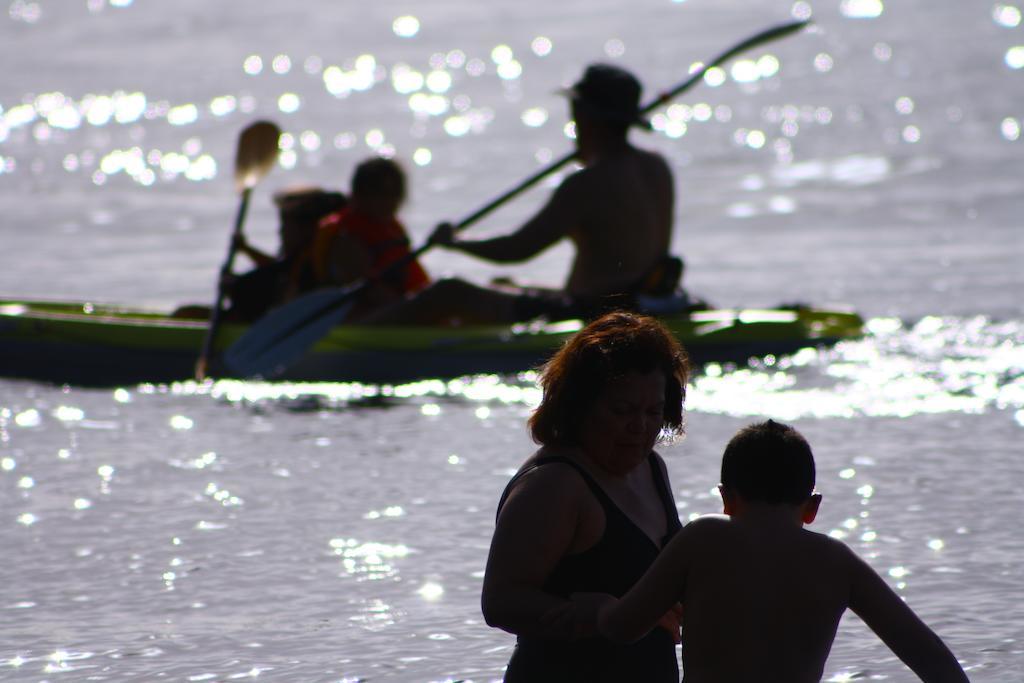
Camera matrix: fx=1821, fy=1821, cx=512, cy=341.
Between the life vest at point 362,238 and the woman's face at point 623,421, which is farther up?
the life vest at point 362,238

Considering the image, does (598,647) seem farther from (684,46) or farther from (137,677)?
(684,46)

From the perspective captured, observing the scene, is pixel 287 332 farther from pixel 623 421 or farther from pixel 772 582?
pixel 772 582

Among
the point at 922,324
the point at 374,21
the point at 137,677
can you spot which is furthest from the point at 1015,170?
the point at 374,21

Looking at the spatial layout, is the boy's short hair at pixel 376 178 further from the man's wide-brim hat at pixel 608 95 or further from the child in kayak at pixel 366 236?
the man's wide-brim hat at pixel 608 95

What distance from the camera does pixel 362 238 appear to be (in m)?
8.56

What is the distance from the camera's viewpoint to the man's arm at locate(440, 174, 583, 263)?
7.88m

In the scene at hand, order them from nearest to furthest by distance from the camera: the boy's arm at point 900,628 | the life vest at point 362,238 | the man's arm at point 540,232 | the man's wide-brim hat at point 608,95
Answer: the boy's arm at point 900,628 → the man's wide-brim hat at point 608,95 → the man's arm at point 540,232 → the life vest at point 362,238

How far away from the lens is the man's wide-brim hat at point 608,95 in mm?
7719

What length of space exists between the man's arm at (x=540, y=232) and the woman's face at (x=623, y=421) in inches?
194

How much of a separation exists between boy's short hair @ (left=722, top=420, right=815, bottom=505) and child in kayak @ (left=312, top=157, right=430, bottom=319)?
19.0 ft

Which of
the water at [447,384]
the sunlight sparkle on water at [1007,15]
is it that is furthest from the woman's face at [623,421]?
the sunlight sparkle on water at [1007,15]

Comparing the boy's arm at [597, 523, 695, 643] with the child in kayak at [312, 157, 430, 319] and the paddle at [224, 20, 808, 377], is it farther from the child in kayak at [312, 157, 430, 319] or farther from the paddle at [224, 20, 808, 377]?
the child in kayak at [312, 157, 430, 319]

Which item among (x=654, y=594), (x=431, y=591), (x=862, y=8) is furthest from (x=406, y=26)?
(x=654, y=594)

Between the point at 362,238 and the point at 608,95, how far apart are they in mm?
1482
